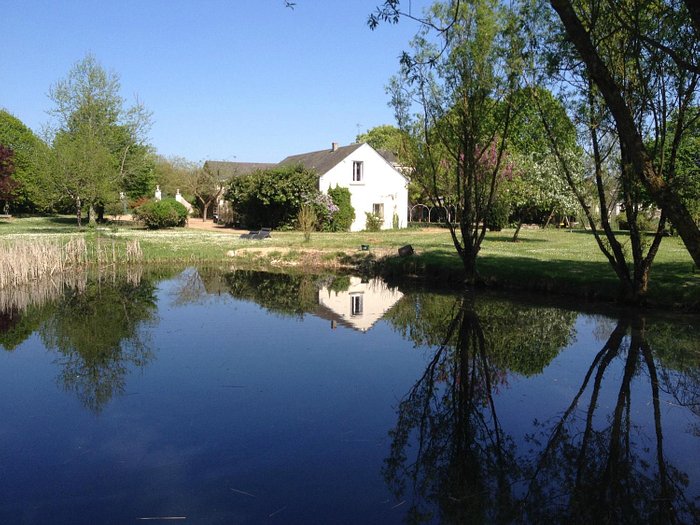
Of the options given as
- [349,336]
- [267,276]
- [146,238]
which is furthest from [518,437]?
[146,238]

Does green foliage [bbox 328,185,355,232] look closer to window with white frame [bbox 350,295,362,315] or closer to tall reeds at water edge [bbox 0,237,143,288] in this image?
tall reeds at water edge [bbox 0,237,143,288]

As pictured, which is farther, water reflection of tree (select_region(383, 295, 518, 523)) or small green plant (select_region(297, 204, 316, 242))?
small green plant (select_region(297, 204, 316, 242))

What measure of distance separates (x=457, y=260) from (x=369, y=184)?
20196 mm

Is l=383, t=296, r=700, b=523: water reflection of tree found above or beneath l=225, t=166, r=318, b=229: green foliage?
beneath

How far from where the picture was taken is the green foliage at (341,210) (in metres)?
37.1

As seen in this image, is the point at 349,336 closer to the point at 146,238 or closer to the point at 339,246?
the point at 339,246

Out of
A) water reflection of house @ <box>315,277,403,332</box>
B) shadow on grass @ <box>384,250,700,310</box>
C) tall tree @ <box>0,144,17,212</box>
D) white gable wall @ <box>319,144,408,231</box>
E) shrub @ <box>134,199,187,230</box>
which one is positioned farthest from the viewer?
tall tree @ <box>0,144,17,212</box>

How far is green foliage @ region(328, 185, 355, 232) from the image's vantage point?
3712cm

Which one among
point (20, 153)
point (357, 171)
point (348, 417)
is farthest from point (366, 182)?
point (348, 417)

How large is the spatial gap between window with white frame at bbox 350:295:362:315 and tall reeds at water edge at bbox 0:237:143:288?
371 inches

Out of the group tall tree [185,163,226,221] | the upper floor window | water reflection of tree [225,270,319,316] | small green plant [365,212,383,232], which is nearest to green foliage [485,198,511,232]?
small green plant [365,212,383,232]

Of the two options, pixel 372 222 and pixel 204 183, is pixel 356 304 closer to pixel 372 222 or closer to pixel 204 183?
pixel 372 222

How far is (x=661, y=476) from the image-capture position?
5.56m

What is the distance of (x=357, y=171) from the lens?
38.9 metres
